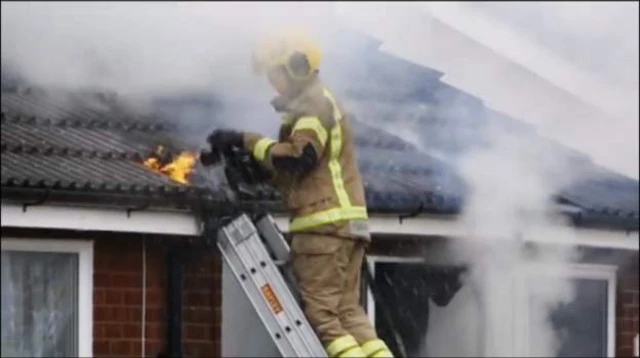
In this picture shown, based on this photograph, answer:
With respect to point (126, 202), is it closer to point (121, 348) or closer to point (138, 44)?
point (121, 348)

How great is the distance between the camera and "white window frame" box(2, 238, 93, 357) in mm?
9102

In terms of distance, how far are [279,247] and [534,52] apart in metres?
6.31

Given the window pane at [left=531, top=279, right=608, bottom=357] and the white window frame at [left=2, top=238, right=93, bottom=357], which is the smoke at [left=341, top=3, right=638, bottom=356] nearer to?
the window pane at [left=531, top=279, right=608, bottom=357]

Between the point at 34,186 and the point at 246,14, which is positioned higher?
the point at 246,14

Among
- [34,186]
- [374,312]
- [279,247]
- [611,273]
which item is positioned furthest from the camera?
[611,273]

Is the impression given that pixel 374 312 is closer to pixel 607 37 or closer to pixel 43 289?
pixel 43 289

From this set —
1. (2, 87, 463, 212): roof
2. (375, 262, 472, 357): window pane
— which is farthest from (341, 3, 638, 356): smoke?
(2, 87, 463, 212): roof

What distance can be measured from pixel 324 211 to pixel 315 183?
4.8 inches

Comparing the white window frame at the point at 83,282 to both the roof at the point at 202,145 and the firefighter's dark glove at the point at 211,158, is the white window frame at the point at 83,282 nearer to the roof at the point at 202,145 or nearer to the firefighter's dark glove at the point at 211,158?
the roof at the point at 202,145

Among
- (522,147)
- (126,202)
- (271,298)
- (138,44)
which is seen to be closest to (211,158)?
(271,298)

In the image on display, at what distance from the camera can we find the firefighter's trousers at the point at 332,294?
24.2 feet

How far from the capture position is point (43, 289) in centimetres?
914

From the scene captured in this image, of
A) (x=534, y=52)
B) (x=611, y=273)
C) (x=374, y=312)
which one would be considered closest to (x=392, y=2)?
(x=534, y=52)

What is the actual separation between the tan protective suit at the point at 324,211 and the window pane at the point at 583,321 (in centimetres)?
351
